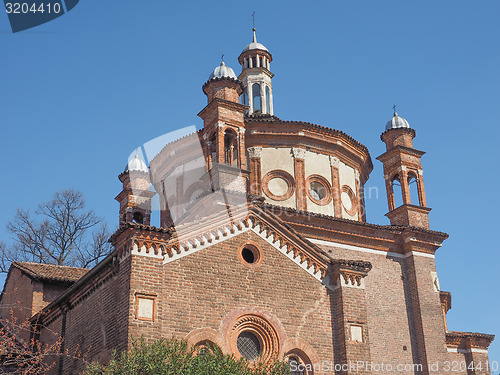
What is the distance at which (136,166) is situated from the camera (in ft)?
85.6

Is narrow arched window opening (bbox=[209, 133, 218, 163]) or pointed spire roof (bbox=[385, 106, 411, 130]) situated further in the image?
pointed spire roof (bbox=[385, 106, 411, 130])

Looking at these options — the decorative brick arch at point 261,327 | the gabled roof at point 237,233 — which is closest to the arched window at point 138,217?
the gabled roof at point 237,233

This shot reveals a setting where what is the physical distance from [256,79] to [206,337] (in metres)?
16.6

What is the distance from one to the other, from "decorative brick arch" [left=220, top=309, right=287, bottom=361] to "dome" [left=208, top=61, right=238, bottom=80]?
8.90 m

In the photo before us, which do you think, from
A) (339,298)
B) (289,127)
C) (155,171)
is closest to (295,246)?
(339,298)

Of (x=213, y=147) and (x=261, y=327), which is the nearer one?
(x=261, y=327)

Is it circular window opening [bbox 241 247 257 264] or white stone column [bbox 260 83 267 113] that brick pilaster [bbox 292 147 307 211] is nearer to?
white stone column [bbox 260 83 267 113]

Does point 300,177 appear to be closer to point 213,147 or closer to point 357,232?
point 357,232

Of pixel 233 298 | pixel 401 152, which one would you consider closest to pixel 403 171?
pixel 401 152

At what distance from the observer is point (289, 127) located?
2330cm

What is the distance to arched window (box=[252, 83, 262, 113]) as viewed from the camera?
28.0m

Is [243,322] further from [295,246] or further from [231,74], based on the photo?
[231,74]

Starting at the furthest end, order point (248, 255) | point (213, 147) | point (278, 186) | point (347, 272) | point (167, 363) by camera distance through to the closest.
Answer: point (278, 186) → point (213, 147) → point (347, 272) → point (248, 255) → point (167, 363)

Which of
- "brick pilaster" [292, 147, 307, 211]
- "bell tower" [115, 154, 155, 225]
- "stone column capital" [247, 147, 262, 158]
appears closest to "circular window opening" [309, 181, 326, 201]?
"brick pilaster" [292, 147, 307, 211]
